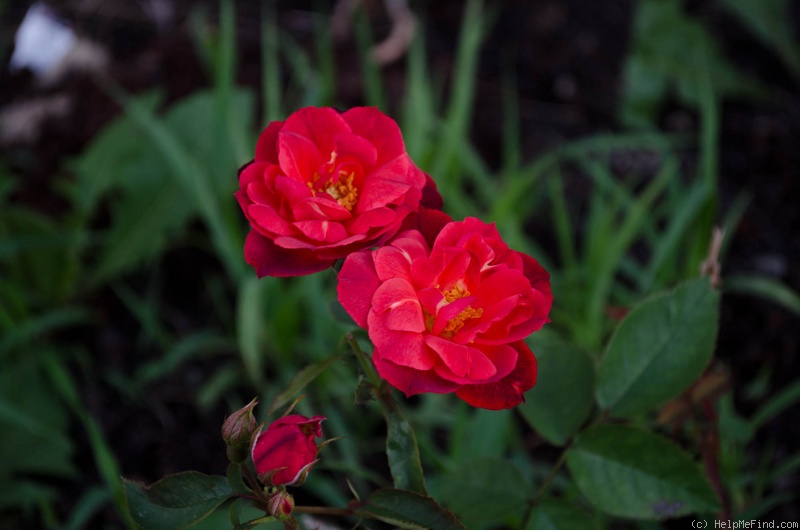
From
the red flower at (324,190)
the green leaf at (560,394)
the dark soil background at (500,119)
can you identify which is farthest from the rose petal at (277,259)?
the dark soil background at (500,119)

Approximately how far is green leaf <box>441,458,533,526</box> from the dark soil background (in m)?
0.64

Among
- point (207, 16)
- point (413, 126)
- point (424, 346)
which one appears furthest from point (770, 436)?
point (207, 16)

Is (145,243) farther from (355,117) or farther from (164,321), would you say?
(355,117)

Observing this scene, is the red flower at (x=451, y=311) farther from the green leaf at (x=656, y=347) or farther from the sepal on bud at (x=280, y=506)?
the green leaf at (x=656, y=347)

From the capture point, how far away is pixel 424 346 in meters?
0.57

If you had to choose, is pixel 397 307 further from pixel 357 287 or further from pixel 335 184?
pixel 335 184

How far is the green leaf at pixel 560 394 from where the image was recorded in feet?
2.58

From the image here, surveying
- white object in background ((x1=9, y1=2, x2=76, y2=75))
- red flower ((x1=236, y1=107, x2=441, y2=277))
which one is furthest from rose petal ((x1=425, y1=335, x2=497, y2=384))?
white object in background ((x1=9, y1=2, x2=76, y2=75))

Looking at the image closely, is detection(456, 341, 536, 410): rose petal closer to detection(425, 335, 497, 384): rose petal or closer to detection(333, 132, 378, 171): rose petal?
detection(425, 335, 497, 384): rose petal

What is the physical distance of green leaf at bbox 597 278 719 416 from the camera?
761 mm

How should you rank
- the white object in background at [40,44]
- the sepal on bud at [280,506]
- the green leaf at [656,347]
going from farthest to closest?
the white object in background at [40,44]
the green leaf at [656,347]
the sepal on bud at [280,506]

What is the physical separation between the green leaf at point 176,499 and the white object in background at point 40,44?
1572 millimetres

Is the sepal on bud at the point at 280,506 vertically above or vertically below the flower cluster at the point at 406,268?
below

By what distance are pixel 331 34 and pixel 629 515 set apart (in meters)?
1.61
